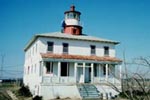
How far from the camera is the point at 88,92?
2656 centimetres

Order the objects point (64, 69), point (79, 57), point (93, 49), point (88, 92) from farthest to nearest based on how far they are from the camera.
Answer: point (93, 49) → point (64, 69) → point (79, 57) → point (88, 92)

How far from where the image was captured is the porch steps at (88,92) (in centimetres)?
2566

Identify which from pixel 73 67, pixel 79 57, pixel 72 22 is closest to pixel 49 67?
pixel 73 67

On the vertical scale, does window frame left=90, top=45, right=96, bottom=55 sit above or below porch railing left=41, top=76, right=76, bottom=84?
above

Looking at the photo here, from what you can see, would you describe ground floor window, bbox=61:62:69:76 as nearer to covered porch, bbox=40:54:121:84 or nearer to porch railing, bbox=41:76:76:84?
covered porch, bbox=40:54:121:84

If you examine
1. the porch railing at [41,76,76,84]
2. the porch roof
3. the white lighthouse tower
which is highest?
the white lighthouse tower

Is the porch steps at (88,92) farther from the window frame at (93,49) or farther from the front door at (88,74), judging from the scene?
the window frame at (93,49)

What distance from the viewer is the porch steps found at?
25663 millimetres

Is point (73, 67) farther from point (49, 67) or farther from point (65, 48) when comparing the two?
point (49, 67)

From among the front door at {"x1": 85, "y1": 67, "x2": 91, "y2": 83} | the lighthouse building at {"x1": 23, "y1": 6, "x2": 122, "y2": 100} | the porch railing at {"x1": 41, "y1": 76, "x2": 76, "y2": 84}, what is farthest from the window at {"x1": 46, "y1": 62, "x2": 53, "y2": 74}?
the front door at {"x1": 85, "y1": 67, "x2": 91, "y2": 83}

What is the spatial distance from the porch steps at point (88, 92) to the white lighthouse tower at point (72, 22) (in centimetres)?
987

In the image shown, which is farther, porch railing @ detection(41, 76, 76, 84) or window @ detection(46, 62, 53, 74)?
window @ detection(46, 62, 53, 74)

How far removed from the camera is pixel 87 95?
85.4 ft

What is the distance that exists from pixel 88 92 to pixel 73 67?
456 centimetres
